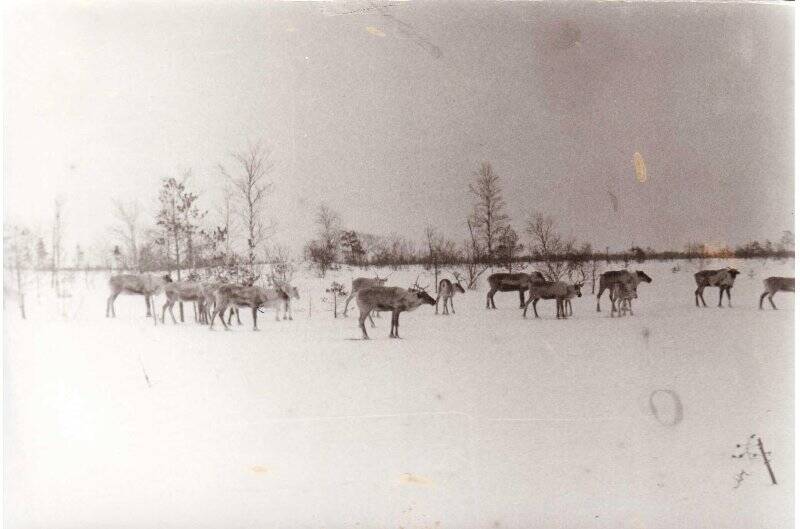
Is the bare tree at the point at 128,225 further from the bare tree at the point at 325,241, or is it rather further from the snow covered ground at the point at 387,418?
the bare tree at the point at 325,241

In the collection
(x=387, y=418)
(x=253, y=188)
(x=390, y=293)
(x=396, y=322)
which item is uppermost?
(x=253, y=188)

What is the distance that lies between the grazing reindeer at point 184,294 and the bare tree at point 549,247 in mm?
1146

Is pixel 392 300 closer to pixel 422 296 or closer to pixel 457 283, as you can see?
pixel 422 296

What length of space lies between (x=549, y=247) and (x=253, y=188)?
3.39ft

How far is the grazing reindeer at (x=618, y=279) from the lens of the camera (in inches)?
77.2

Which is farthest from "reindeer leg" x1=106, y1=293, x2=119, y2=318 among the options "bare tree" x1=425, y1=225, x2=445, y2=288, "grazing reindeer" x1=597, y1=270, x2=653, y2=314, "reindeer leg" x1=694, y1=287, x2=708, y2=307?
"reindeer leg" x1=694, y1=287, x2=708, y2=307

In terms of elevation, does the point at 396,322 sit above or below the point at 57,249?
below

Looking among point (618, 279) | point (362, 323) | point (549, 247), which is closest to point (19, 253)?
point (362, 323)

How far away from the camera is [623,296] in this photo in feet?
6.48

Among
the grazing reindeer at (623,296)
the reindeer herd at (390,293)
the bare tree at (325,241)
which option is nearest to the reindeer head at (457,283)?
the reindeer herd at (390,293)

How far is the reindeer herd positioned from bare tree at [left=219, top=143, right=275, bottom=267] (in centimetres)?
18

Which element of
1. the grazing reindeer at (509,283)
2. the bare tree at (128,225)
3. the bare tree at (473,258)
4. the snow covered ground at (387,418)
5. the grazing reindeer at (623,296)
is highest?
the bare tree at (128,225)

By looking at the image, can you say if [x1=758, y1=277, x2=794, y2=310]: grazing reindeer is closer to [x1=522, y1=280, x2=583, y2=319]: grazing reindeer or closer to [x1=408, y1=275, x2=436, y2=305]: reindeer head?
[x1=522, y1=280, x2=583, y2=319]: grazing reindeer

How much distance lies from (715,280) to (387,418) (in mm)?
1223
